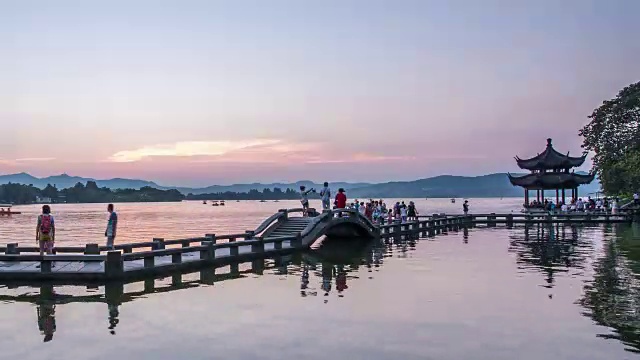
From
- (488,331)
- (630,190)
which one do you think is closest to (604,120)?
(630,190)

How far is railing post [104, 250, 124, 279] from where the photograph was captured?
51.5 ft

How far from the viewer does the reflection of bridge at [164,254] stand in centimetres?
1584

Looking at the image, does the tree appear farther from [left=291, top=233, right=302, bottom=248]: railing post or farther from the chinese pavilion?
[left=291, top=233, right=302, bottom=248]: railing post

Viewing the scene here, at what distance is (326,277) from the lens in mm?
17266

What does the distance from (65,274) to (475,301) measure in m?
10.2

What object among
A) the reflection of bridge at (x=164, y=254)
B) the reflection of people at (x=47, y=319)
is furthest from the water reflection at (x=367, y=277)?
the reflection of bridge at (x=164, y=254)

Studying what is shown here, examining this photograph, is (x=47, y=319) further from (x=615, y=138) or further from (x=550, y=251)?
(x=615, y=138)

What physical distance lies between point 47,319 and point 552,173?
4906 centimetres

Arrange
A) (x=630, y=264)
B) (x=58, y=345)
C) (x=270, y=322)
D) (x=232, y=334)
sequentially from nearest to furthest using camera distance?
(x=58, y=345)
(x=232, y=334)
(x=270, y=322)
(x=630, y=264)

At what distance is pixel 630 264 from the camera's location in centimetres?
1953

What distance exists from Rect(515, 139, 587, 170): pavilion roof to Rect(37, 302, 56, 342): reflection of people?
48.0 metres

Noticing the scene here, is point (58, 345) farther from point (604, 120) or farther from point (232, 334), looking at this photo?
point (604, 120)

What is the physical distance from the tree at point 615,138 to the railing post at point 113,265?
38.4 m

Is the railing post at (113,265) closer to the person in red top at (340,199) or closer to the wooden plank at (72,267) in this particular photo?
the wooden plank at (72,267)
